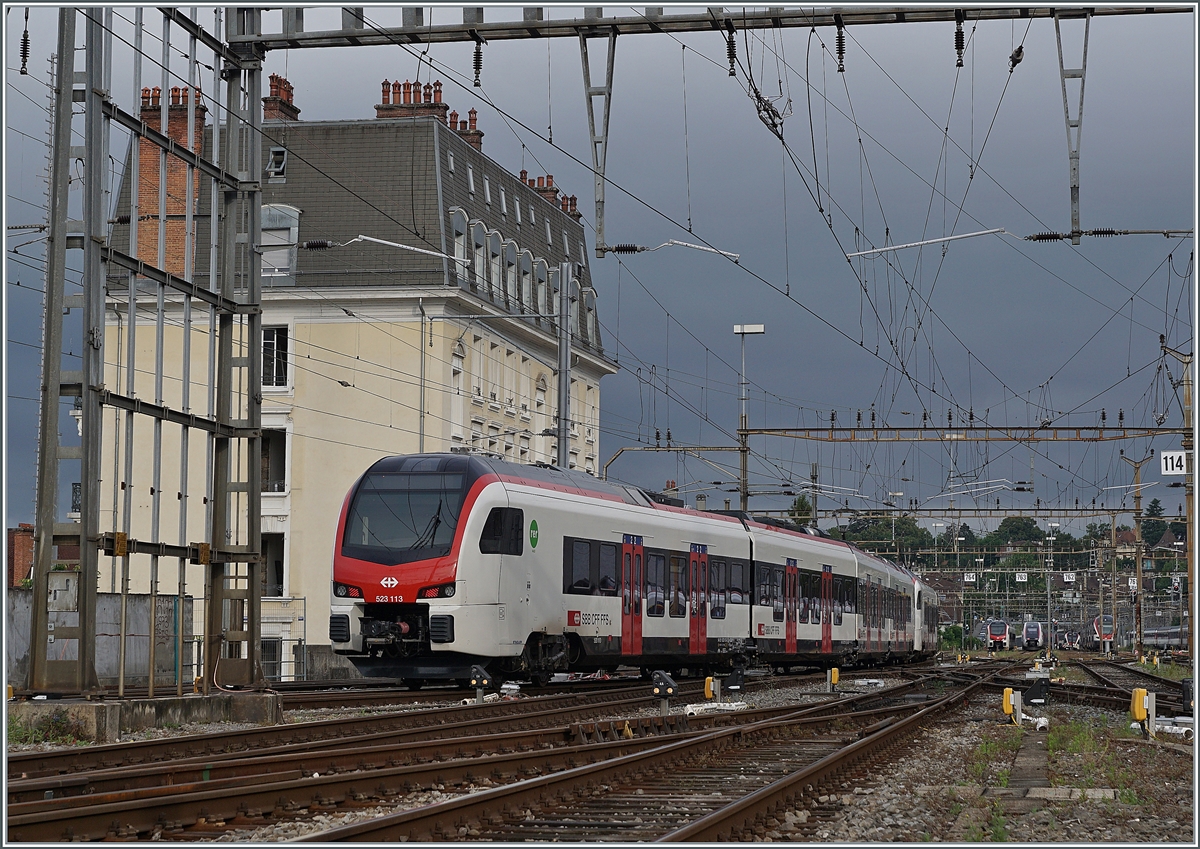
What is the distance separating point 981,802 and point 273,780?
5.14 metres

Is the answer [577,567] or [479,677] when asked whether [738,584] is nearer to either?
[577,567]

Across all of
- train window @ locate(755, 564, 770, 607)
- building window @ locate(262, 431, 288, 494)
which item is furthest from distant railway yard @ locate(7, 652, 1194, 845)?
building window @ locate(262, 431, 288, 494)

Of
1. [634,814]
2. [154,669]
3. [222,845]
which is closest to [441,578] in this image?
[154,669]

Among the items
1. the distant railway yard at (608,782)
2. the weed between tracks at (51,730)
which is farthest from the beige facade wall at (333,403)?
the weed between tracks at (51,730)

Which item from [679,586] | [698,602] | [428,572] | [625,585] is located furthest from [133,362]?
[698,602]

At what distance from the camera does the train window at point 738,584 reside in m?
29.3

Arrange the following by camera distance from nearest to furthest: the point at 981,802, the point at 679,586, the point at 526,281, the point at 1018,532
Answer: the point at 981,802
the point at 679,586
the point at 526,281
the point at 1018,532

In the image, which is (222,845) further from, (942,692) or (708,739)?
(942,692)

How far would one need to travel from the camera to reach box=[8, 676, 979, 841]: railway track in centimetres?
848

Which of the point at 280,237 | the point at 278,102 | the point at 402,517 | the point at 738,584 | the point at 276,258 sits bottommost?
the point at 738,584

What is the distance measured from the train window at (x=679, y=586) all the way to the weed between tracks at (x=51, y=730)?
1372 cm

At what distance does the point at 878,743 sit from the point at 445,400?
96.3 feet

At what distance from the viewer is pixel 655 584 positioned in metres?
25.6

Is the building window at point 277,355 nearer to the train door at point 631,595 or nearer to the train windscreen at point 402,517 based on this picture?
the train door at point 631,595
